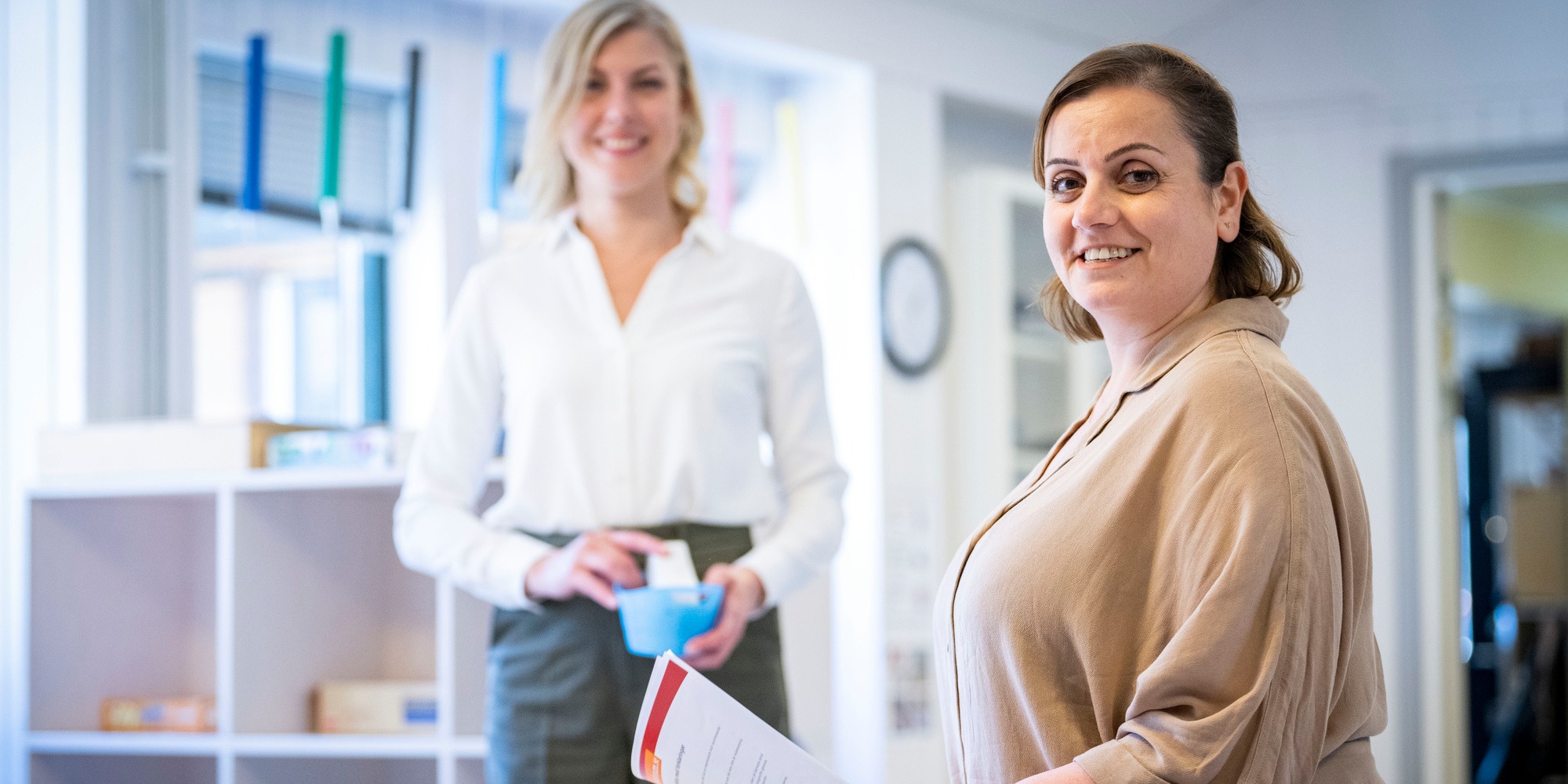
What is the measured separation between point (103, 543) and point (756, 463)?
1.43m

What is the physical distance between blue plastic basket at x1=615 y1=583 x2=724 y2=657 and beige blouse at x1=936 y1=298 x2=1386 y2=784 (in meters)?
0.46

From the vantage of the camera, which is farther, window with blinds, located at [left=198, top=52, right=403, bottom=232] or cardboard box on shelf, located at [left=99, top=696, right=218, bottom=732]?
window with blinds, located at [left=198, top=52, right=403, bottom=232]

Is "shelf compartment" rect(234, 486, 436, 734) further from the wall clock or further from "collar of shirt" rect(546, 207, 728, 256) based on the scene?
the wall clock

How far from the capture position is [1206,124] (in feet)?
3.37

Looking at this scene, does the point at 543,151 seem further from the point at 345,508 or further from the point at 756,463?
the point at 345,508

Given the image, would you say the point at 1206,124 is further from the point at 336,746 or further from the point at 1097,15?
the point at 1097,15

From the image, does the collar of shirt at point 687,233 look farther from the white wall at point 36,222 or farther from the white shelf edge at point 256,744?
the white wall at point 36,222

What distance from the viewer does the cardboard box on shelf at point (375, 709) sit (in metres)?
2.28

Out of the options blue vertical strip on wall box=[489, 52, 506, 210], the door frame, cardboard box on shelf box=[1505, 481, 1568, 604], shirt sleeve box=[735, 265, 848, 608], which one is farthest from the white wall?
cardboard box on shelf box=[1505, 481, 1568, 604]

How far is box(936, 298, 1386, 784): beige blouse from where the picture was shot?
881 mm

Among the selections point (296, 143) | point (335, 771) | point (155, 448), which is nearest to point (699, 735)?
point (335, 771)

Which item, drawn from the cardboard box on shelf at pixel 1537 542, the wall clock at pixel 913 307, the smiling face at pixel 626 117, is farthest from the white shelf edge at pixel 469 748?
the cardboard box on shelf at pixel 1537 542

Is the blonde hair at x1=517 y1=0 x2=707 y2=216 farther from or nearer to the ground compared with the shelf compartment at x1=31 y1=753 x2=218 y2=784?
farther from the ground

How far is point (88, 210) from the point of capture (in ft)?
9.00
